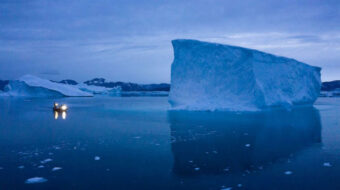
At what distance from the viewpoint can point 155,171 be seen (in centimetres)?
468

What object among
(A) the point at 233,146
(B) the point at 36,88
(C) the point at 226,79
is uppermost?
(C) the point at 226,79

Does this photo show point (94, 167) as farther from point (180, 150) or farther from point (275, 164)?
point (275, 164)

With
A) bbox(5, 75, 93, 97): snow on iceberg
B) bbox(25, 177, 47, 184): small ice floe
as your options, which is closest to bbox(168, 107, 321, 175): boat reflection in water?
bbox(25, 177, 47, 184): small ice floe

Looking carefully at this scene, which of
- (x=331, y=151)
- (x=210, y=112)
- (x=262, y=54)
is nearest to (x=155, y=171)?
(x=331, y=151)

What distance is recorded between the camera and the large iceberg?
52.9 feet

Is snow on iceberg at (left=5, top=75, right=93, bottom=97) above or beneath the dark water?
above

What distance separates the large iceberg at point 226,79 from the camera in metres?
16.1

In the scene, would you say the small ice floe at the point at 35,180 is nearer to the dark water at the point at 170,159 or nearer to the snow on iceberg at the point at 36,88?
the dark water at the point at 170,159

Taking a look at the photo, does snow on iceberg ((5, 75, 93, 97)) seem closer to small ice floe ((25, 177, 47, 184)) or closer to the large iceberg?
the large iceberg

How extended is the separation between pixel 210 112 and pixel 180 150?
9.67m

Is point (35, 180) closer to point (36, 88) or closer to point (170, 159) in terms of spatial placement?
point (170, 159)

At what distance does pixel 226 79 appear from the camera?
16891mm

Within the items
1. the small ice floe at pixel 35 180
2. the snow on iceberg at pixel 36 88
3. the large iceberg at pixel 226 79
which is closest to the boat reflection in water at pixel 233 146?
the small ice floe at pixel 35 180

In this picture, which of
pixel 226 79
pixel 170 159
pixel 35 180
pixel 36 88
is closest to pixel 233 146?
pixel 170 159
